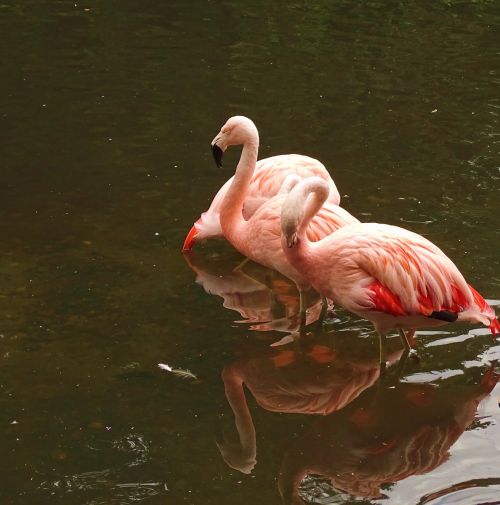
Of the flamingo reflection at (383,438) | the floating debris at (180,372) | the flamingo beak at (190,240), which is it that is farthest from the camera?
the flamingo beak at (190,240)

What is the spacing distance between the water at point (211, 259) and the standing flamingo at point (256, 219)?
14.6 inches

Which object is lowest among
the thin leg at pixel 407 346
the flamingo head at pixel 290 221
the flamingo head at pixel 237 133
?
the thin leg at pixel 407 346

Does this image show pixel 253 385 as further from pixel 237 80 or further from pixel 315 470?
pixel 237 80

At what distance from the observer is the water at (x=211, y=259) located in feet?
14.4

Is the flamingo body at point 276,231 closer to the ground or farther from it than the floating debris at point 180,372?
farther from it

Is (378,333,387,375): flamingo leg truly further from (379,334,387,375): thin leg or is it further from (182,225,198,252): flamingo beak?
(182,225,198,252): flamingo beak

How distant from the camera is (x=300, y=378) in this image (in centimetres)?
519

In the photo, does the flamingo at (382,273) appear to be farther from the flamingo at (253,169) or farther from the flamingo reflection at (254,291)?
the flamingo at (253,169)

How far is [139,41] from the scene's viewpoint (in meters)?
10.5

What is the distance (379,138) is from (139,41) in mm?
3402

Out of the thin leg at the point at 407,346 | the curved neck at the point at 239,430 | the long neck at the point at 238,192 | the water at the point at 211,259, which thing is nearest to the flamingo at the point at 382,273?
the thin leg at the point at 407,346

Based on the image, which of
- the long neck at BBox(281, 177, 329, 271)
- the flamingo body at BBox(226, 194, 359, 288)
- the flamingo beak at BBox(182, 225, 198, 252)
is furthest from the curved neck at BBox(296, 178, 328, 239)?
the flamingo beak at BBox(182, 225, 198, 252)

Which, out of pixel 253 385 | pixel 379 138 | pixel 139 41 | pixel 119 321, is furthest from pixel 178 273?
pixel 139 41

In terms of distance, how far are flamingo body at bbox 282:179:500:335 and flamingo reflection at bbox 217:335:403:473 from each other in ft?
1.07
